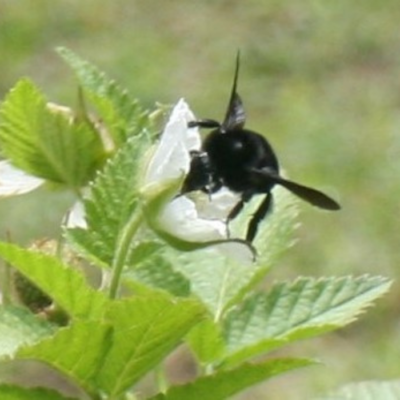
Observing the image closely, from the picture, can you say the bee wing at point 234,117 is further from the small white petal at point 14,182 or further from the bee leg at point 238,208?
the small white petal at point 14,182

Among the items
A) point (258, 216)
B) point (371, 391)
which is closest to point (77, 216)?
point (258, 216)

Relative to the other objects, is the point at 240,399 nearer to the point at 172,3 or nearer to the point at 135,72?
the point at 135,72

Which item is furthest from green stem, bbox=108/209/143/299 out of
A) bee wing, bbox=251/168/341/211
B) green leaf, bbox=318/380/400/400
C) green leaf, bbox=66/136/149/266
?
green leaf, bbox=318/380/400/400

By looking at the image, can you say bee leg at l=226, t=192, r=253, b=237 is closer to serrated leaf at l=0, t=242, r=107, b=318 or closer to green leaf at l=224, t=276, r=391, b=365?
green leaf at l=224, t=276, r=391, b=365

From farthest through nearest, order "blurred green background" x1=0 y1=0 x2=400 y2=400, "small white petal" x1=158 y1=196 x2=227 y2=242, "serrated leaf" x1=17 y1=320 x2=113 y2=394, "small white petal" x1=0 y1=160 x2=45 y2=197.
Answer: "blurred green background" x1=0 y1=0 x2=400 y2=400 < "small white petal" x1=0 y1=160 x2=45 y2=197 < "small white petal" x1=158 y1=196 x2=227 y2=242 < "serrated leaf" x1=17 y1=320 x2=113 y2=394

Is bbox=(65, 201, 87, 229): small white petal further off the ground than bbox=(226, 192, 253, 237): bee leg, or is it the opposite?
bbox=(226, 192, 253, 237): bee leg

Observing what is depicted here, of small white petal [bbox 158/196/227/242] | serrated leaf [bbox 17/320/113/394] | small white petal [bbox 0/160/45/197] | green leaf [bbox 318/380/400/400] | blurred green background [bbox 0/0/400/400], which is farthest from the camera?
blurred green background [bbox 0/0/400/400]

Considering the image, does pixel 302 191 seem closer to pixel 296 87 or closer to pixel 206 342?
pixel 206 342

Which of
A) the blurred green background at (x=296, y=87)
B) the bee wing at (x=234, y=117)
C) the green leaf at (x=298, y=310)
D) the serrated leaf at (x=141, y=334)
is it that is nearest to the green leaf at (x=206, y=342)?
the green leaf at (x=298, y=310)
